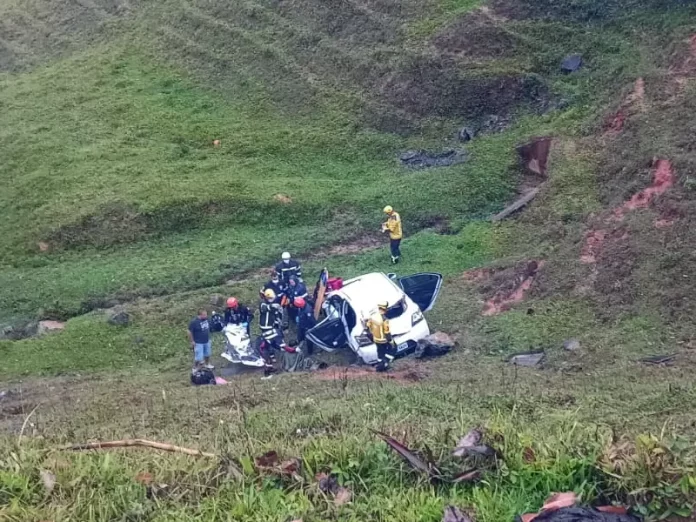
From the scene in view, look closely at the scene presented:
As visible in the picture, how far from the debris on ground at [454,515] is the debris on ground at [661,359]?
24.5 feet

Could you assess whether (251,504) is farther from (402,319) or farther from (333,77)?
(333,77)

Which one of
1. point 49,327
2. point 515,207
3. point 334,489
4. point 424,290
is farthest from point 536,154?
point 334,489

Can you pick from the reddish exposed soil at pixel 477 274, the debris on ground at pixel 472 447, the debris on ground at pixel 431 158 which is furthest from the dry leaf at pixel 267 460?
the debris on ground at pixel 431 158

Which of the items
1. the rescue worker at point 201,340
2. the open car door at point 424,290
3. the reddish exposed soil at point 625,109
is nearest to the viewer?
the rescue worker at point 201,340

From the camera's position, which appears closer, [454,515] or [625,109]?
[454,515]

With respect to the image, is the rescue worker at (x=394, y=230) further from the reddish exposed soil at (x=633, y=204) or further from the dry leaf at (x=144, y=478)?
the dry leaf at (x=144, y=478)

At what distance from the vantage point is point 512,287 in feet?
54.0

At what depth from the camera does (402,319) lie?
48.7 ft

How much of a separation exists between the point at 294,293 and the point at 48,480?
9723 mm

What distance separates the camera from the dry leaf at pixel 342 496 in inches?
237

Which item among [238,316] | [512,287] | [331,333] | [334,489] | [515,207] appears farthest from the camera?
[515,207]

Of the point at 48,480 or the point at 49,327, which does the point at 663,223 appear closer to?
the point at 48,480

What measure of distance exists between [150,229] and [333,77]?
9.18 meters

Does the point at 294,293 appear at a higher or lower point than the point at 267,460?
lower
